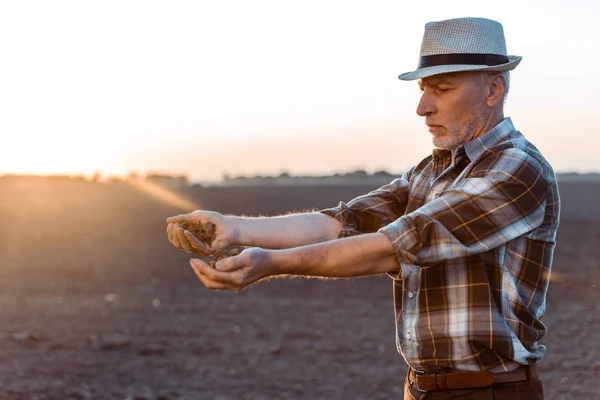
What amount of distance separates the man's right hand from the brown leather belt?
735 millimetres

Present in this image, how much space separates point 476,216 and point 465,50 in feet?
1.79

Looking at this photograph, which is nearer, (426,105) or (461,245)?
(461,245)

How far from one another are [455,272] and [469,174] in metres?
0.29

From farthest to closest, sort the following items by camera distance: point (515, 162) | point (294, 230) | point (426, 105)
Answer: point (294, 230), point (426, 105), point (515, 162)

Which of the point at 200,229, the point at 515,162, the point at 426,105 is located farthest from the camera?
the point at 200,229

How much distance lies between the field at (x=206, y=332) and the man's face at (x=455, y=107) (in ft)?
16.2

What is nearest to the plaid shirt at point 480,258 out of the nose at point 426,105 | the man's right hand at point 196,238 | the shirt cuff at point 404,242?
the shirt cuff at point 404,242

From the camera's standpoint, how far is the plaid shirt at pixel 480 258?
260 centimetres

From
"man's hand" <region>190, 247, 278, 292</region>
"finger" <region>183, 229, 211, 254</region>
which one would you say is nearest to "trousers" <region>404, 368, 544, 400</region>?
"man's hand" <region>190, 247, 278, 292</region>

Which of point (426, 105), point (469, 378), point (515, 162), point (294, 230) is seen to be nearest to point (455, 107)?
point (426, 105)

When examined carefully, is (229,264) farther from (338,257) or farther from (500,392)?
(500,392)

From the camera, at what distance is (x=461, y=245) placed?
2.59m

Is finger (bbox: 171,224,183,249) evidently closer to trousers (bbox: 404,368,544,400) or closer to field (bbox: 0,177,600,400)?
trousers (bbox: 404,368,544,400)

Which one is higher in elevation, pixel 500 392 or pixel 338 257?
pixel 338 257
